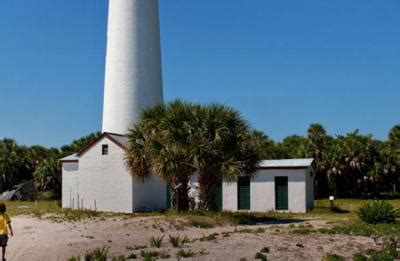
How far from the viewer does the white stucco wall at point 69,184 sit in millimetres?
29078

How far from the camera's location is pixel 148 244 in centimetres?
1481

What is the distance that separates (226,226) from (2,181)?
32.3 metres

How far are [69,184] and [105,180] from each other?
118 inches

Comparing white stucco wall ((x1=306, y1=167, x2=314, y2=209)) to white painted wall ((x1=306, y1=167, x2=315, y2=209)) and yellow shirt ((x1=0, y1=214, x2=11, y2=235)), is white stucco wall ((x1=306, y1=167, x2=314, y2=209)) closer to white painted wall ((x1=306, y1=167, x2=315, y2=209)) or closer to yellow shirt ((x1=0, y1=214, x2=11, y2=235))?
white painted wall ((x1=306, y1=167, x2=315, y2=209))

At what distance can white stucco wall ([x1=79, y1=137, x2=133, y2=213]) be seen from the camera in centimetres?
2709

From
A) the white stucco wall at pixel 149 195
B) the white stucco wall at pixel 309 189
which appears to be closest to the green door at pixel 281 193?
the white stucco wall at pixel 309 189

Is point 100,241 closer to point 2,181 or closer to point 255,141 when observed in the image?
point 255,141

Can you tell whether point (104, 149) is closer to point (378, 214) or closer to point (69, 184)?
point (69, 184)

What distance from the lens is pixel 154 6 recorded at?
30.5 meters

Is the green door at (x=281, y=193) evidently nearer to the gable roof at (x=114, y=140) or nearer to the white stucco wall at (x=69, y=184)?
the gable roof at (x=114, y=140)

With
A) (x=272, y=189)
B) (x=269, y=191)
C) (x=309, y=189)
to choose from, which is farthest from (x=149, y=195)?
(x=309, y=189)

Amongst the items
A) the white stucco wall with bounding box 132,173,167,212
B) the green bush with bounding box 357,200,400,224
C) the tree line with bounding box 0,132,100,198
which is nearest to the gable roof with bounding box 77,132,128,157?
the white stucco wall with bounding box 132,173,167,212

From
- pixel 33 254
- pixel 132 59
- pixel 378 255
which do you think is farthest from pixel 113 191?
pixel 378 255

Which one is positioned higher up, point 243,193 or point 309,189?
point 309,189
